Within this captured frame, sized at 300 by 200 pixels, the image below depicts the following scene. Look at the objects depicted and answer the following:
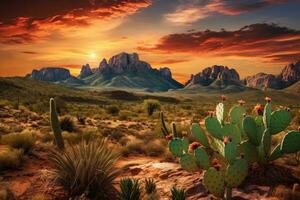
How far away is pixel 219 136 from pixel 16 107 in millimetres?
28526

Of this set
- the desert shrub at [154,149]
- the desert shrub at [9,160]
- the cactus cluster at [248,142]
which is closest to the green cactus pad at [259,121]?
the cactus cluster at [248,142]

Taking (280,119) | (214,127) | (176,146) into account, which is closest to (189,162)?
(176,146)

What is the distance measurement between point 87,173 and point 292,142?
4609 mm

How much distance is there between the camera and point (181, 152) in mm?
8922

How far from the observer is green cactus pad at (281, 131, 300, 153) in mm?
8195

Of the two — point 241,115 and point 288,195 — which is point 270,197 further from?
point 241,115

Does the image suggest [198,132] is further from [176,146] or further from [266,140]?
[266,140]

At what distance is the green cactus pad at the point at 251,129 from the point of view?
27.8ft

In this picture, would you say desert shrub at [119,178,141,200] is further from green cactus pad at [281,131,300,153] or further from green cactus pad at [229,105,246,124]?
green cactus pad at [281,131,300,153]

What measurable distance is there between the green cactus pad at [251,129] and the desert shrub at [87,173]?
331cm

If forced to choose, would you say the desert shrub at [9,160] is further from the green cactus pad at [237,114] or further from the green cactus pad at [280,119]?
the green cactus pad at [280,119]

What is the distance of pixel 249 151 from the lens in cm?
860

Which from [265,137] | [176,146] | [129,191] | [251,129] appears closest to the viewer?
[129,191]

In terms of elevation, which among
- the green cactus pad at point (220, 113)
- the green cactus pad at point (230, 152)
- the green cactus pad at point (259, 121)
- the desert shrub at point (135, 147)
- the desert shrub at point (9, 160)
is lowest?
the desert shrub at point (135, 147)
